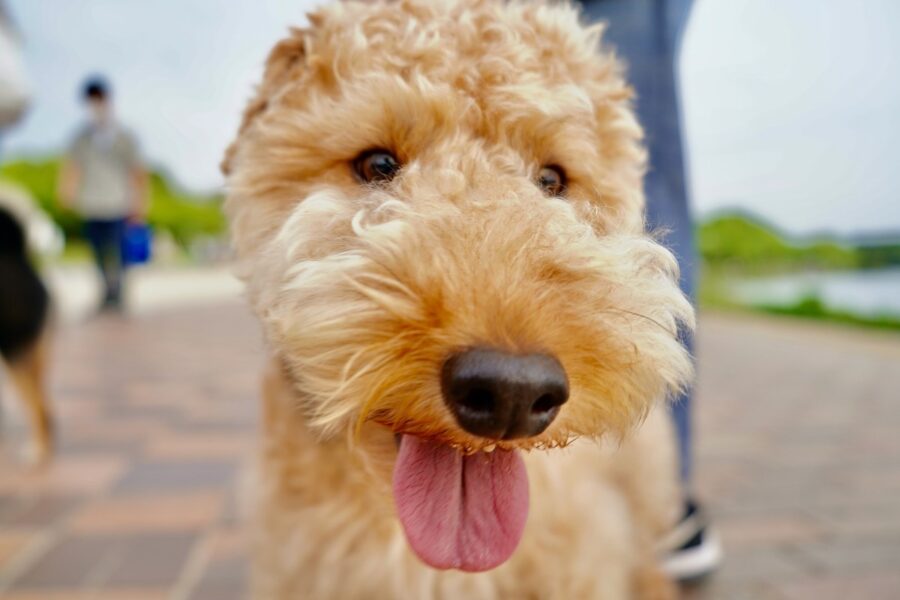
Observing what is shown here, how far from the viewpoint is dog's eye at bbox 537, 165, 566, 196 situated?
1.41 meters

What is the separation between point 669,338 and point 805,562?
54.9 inches

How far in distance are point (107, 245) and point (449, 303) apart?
301 inches

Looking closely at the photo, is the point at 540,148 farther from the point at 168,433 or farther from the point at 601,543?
the point at 168,433

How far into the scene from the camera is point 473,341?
3.03 ft

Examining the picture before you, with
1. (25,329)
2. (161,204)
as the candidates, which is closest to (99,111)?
(25,329)

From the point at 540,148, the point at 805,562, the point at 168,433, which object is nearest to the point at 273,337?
the point at 540,148

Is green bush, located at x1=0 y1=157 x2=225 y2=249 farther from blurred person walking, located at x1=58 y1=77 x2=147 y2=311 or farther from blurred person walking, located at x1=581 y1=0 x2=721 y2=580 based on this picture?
blurred person walking, located at x1=581 y1=0 x2=721 y2=580

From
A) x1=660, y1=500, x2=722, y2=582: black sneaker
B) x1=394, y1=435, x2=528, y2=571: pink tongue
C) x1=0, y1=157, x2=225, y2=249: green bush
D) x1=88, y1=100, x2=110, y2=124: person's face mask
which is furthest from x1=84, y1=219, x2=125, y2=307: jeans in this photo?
x1=0, y1=157, x2=225, y2=249: green bush

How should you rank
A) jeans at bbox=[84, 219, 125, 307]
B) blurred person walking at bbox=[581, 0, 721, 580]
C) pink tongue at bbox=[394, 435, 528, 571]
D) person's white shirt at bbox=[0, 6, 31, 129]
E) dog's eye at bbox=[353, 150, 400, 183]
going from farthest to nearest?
jeans at bbox=[84, 219, 125, 307] → person's white shirt at bbox=[0, 6, 31, 129] → blurred person walking at bbox=[581, 0, 721, 580] → dog's eye at bbox=[353, 150, 400, 183] → pink tongue at bbox=[394, 435, 528, 571]

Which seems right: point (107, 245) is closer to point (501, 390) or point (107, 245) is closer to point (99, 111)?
point (99, 111)

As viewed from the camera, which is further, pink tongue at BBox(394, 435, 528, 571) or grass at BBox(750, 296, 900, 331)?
grass at BBox(750, 296, 900, 331)

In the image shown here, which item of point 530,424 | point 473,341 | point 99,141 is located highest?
point 99,141

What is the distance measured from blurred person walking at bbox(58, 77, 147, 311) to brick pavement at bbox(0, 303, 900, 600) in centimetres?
272

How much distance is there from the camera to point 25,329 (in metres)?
2.87
